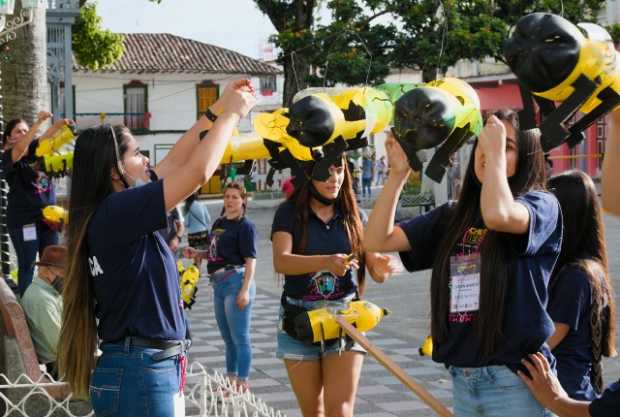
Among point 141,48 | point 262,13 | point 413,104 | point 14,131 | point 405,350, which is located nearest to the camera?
point 413,104

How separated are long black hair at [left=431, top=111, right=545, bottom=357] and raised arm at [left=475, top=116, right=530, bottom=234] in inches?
6.6

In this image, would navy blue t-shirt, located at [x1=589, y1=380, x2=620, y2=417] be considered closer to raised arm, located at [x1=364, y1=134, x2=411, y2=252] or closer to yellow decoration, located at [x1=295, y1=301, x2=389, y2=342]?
raised arm, located at [x1=364, y1=134, x2=411, y2=252]

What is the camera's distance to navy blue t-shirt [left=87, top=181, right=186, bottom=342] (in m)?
4.11

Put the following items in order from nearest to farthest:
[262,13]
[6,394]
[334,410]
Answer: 1. [334,410]
2. [6,394]
3. [262,13]

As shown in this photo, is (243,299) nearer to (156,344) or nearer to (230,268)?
(230,268)

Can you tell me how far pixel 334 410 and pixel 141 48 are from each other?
51689 millimetres

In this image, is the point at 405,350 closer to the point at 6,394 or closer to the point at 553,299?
the point at 6,394

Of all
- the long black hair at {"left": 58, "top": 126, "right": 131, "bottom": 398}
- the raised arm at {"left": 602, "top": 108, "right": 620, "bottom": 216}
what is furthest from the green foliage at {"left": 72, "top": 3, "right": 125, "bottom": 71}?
the raised arm at {"left": 602, "top": 108, "right": 620, "bottom": 216}

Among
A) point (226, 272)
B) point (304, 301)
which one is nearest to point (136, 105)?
Answer: point (226, 272)

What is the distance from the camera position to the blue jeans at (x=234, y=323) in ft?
27.4

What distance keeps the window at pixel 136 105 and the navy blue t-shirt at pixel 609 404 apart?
51988mm

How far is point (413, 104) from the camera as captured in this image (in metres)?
3.74

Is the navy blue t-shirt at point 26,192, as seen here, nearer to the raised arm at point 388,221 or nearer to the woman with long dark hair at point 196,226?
the woman with long dark hair at point 196,226

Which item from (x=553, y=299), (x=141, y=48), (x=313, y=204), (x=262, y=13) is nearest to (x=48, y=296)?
(x=313, y=204)
